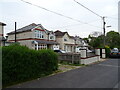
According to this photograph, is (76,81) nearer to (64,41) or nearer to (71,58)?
(71,58)

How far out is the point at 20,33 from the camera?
2972 centimetres

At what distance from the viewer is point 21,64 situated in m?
6.12

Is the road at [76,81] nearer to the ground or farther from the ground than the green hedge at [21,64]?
nearer to the ground

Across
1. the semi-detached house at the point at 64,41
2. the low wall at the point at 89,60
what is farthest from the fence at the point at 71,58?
the semi-detached house at the point at 64,41

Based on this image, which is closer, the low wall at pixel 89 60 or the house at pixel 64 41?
the low wall at pixel 89 60

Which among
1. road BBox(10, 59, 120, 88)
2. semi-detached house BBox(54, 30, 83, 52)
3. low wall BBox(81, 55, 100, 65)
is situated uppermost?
semi-detached house BBox(54, 30, 83, 52)

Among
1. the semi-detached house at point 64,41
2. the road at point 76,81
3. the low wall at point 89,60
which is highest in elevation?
the semi-detached house at point 64,41

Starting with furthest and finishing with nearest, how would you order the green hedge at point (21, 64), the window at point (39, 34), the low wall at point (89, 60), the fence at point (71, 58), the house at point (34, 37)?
1. the window at point (39, 34)
2. the house at point (34, 37)
3. the fence at point (71, 58)
4. the low wall at point (89, 60)
5. the green hedge at point (21, 64)

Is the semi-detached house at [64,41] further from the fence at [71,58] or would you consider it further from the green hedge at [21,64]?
the green hedge at [21,64]

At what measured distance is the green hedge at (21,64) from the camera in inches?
222

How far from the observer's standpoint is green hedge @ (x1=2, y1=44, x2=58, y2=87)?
5629mm

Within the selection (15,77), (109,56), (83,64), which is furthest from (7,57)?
(109,56)

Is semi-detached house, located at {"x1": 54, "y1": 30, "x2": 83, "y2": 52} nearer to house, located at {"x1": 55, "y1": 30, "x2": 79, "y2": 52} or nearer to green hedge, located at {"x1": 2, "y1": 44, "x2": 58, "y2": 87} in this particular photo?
house, located at {"x1": 55, "y1": 30, "x2": 79, "y2": 52}

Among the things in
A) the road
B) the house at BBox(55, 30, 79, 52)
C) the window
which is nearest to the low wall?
the road
